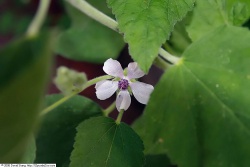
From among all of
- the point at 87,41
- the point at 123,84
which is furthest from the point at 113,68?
the point at 87,41

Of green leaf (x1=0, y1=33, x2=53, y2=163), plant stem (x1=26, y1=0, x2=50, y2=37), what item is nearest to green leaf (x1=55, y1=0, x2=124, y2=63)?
plant stem (x1=26, y1=0, x2=50, y2=37)

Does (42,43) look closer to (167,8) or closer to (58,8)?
(167,8)

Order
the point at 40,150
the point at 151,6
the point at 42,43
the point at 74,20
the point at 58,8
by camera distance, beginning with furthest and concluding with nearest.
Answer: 1. the point at 58,8
2. the point at 74,20
3. the point at 40,150
4. the point at 151,6
5. the point at 42,43

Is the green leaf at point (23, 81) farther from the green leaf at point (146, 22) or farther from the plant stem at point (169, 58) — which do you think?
the plant stem at point (169, 58)

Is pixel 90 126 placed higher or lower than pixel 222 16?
lower

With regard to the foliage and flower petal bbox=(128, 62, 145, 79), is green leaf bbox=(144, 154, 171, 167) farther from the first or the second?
flower petal bbox=(128, 62, 145, 79)

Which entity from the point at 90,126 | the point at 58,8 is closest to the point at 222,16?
the point at 90,126

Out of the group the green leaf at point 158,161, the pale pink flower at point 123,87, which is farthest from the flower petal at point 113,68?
the green leaf at point 158,161
